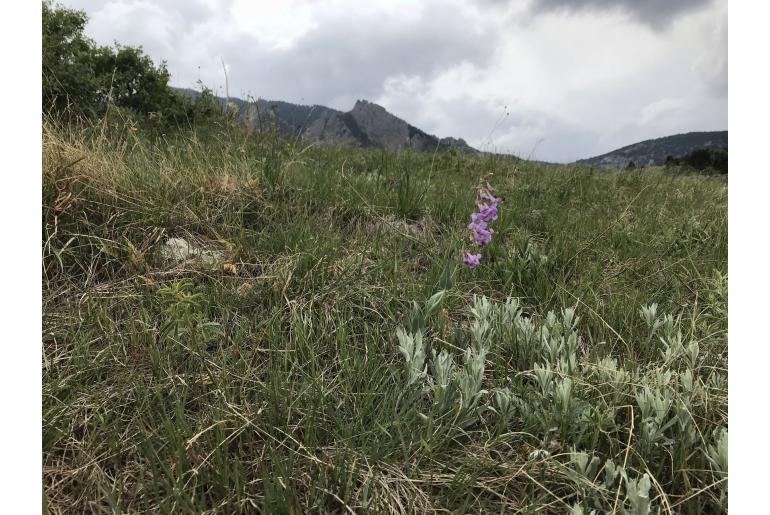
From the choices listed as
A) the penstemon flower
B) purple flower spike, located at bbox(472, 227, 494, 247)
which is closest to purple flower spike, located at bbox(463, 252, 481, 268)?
the penstemon flower

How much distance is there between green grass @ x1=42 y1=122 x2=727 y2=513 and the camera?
1589 mm

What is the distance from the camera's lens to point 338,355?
218 cm

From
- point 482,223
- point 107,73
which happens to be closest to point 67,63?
point 107,73

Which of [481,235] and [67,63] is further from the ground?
[67,63]

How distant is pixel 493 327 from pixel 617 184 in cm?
572

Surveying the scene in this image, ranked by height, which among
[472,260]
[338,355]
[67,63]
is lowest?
[338,355]

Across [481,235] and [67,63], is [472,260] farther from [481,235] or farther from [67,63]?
[67,63]

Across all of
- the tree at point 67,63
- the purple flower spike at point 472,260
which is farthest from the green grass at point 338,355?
the tree at point 67,63

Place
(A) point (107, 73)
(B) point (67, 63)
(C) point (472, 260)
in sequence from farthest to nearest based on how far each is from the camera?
(A) point (107, 73) < (B) point (67, 63) < (C) point (472, 260)

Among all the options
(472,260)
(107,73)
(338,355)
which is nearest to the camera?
(338,355)

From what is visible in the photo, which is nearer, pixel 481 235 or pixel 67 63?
pixel 481 235

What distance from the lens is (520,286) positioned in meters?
2.94

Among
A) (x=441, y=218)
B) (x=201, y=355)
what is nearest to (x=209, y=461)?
(x=201, y=355)

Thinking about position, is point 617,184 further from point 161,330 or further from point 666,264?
point 161,330
